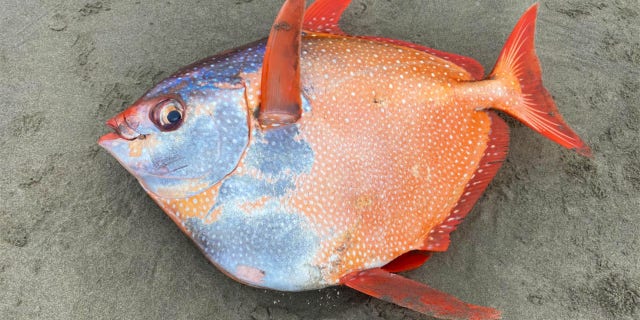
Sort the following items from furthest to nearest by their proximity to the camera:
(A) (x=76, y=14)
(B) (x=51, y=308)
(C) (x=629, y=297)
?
1. (A) (x=76, y=14)
2. (C) (x=629, y=297)
3. (B) (x=51, y=308)

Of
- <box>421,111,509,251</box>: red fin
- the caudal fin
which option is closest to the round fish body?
<box>421,111,509,251</box>: red fin

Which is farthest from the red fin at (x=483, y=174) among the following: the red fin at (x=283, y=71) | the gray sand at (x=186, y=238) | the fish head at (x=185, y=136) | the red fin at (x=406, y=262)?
the fish head at (x=185, y=136)

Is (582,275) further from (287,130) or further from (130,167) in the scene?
(130,167)

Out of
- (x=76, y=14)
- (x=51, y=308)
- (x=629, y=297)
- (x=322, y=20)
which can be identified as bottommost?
(x=51, y=308)

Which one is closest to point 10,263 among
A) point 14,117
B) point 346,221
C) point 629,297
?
point 14,117

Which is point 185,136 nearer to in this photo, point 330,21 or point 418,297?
point 330,21

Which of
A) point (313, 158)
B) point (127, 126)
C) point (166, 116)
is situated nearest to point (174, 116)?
point (166, 116)

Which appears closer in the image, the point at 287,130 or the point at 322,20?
the point at 287,130
